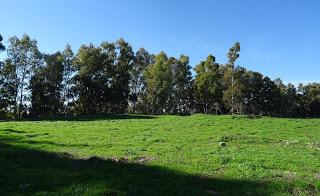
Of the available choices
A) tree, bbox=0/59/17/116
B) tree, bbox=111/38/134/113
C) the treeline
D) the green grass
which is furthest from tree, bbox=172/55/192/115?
the green grass

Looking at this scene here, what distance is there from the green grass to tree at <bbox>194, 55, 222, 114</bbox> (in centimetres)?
6260

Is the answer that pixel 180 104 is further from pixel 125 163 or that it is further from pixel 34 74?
pixel 125 163

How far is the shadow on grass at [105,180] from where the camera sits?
611 inches

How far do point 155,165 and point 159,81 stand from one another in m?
75.3

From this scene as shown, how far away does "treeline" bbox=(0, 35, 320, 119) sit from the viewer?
8756 cm

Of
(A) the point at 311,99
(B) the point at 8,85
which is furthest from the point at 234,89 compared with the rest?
(B) the point at 8,85

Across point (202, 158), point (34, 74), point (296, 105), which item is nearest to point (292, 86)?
point (296, 105)

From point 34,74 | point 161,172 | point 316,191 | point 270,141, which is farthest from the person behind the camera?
point 34,74

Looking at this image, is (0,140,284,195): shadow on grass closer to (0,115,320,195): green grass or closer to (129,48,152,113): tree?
(0,115,320,195): green grass

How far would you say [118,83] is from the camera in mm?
95250

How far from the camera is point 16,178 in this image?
17453 millimetres

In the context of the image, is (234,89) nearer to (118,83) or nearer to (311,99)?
(118,83)

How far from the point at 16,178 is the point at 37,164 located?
13.2 feet

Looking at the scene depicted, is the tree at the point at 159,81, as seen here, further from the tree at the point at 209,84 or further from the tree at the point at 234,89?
the tree at the point at 234,89
